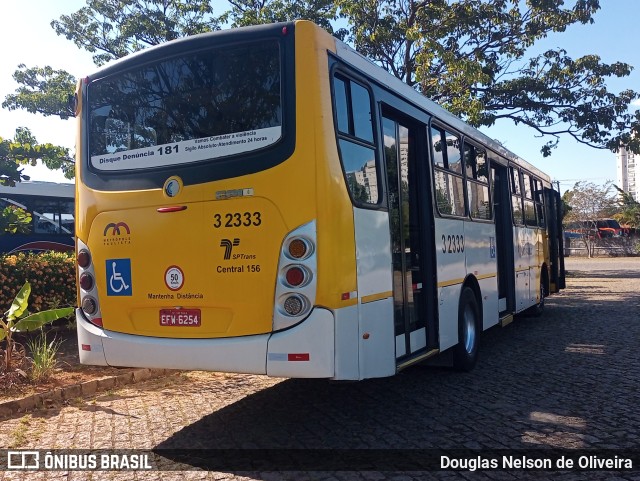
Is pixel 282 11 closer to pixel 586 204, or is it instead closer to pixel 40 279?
pixel 40 279

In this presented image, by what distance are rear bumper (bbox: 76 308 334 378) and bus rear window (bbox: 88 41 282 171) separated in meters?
1.51

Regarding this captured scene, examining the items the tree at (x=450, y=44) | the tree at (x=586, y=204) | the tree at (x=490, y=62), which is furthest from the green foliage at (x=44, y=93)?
the tree at (x=586, y=204)

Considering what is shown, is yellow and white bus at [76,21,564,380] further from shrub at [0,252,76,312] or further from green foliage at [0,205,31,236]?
green foliage at [0,205,31,236]

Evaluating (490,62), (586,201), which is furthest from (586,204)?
(490,62)

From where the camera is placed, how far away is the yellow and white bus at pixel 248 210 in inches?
180

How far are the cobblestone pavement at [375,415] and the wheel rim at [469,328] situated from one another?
36 cm

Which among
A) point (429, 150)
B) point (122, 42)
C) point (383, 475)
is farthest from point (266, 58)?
point (122, 42)

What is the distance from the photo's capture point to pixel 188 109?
5121 millimetres

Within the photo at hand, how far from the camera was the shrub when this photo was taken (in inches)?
363

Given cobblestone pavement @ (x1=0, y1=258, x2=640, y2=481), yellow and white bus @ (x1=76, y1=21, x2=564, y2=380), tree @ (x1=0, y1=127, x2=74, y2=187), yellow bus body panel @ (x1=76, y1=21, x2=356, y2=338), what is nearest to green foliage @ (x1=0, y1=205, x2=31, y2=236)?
tree @ (x1=0, y1=127, x2=74, y2=187)

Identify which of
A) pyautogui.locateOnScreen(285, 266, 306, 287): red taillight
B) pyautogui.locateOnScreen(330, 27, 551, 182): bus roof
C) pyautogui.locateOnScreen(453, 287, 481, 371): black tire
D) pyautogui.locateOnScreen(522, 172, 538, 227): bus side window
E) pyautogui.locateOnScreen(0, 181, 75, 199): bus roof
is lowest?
pyautogui.locateOnScreen(453, 287, 481, 371): black tire

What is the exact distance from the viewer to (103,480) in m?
4.34

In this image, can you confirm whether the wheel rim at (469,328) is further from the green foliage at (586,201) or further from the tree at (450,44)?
the green foliage at (586,201)

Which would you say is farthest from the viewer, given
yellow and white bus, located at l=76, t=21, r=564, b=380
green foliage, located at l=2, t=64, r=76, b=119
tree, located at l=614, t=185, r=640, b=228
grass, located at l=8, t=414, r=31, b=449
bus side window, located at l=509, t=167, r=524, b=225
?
tree, located at l=614, t=185, r=640, b=228
